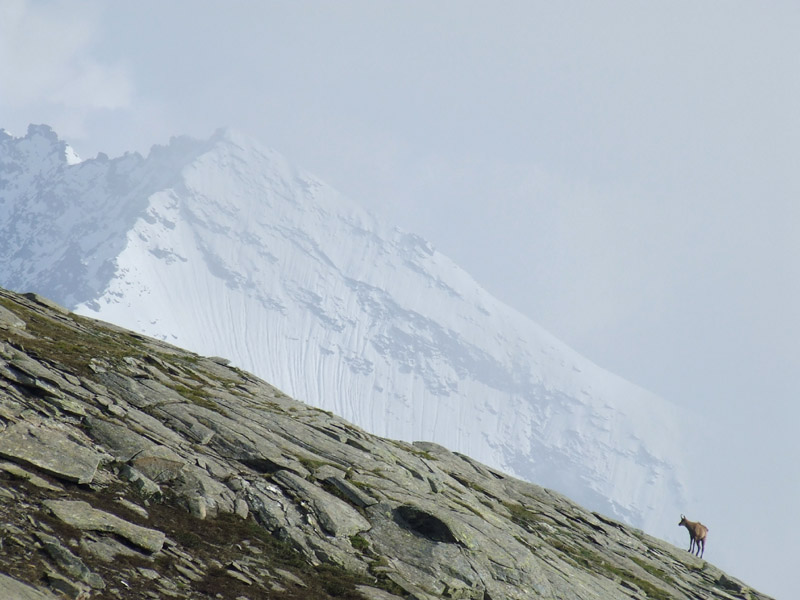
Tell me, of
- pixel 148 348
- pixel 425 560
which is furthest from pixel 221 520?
pixel 148 348

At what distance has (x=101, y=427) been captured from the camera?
2417 cm

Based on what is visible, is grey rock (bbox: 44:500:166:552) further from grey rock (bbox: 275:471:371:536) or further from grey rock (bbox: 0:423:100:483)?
grey rock (bbox: 275:471:371:536)

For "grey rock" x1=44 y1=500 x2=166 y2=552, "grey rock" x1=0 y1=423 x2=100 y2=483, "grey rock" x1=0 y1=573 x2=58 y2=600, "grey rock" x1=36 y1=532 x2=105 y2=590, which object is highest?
"grey rock" x1=0 y1=423 x2=100 y2=483

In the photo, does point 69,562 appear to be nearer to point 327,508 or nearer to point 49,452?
point 49,452

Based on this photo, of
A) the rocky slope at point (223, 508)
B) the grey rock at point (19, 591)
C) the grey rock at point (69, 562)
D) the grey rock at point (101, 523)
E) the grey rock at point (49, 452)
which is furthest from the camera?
the grey rock at point (49, 452)

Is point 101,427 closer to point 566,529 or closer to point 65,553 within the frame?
Answer: point 65,553

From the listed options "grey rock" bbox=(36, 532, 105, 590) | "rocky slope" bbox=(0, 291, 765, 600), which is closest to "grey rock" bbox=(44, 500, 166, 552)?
"rocky slope" bbox=(0, 291, 765, 600)

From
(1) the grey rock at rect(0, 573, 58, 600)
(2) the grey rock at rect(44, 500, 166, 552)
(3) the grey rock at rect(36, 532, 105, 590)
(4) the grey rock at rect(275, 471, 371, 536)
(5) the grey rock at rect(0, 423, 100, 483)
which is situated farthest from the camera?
(4) the grey rock at rect(275, 471, 371, 536)

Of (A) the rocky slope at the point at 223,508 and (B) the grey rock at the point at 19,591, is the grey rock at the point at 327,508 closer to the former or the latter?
(A) the rocky slope at the point at 223,508

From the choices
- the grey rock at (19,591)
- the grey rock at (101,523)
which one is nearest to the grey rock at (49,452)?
the grey rock at (101,523)

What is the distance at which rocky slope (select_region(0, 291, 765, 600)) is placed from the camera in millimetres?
17562

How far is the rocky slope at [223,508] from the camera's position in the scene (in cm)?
1756

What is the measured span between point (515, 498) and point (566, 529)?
4.61 meters

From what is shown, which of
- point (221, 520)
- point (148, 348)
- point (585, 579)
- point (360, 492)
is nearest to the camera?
point (221, 520)
